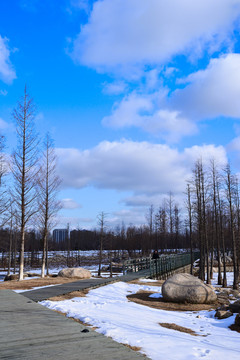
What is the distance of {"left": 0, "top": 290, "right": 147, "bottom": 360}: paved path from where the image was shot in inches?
162

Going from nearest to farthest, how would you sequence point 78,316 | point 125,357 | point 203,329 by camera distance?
point 125,357, point 78,316, point 203,329

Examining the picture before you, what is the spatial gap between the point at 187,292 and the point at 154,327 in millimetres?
4963

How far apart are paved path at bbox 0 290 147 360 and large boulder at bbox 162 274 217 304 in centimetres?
605

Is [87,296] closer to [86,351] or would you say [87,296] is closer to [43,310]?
[43,310]

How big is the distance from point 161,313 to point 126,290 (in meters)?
4.32

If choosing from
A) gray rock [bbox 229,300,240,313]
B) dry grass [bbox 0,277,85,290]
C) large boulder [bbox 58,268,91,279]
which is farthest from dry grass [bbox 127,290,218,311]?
large boulder [bbox 58,268,91,279]

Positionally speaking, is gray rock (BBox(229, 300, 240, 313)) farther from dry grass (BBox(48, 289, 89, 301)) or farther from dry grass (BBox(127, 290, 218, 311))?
dry grass (BBox(48, 289, 89, 301))

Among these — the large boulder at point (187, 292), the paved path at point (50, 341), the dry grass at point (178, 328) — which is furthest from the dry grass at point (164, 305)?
the paved path at point (50, 341)

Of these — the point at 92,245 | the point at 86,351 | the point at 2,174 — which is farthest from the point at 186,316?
the point at 92,245

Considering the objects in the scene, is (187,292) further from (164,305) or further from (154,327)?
(154,327)

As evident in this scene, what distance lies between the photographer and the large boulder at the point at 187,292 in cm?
1174

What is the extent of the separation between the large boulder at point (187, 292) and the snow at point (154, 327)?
50.0 inches

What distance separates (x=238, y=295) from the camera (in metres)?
16.6

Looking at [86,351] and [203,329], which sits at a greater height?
[86,351]
